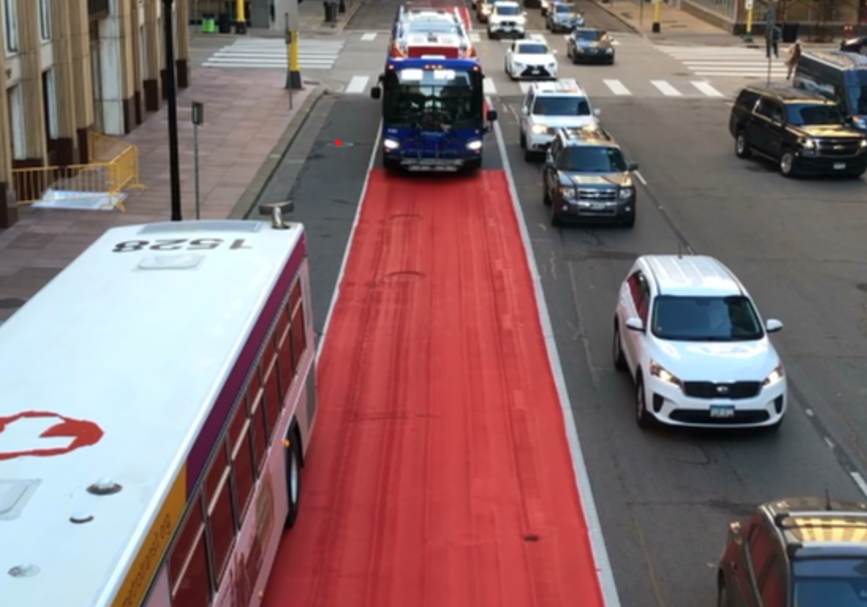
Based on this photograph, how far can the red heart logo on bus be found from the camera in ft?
26.6

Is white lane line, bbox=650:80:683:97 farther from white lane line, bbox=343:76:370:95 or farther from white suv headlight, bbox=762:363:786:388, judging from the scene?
white suv headlight, bbox=762:363:786:388

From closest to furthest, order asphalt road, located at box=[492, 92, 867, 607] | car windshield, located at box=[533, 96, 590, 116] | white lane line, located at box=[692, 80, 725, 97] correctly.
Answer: asphalt road, located at box=[492, 92, 867, 607] → car windshield, located at box=[533, 96, 590, 116] → white lane line, located at box=[692, 80, 725, 97]

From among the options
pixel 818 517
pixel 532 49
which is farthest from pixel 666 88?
pixel 818 517

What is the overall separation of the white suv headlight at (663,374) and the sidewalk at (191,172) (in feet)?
23.5

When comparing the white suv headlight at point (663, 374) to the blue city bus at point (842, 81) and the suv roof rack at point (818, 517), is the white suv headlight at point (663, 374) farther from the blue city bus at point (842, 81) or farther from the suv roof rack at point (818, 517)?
the blue city bus at point (842, 81)

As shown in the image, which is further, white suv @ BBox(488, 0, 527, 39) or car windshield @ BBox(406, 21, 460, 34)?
white suv @ BBox(488, 0, 527, 39)

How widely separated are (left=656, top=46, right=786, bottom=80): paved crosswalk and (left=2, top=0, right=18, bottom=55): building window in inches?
1209

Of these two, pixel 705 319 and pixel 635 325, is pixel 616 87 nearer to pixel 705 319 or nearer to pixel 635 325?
pixel 705 319

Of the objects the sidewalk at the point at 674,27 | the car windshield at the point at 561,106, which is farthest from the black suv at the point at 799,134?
the sidewalk at the point at 674,27

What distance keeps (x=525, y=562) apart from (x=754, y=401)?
422 cm

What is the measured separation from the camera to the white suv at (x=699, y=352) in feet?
51.5

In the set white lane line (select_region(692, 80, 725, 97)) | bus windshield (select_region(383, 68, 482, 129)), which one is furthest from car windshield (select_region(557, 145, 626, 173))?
white lane line (select_region(692, 80, 725, 97))

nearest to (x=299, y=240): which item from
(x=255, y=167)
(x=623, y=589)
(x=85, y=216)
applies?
(x=623, y=589)

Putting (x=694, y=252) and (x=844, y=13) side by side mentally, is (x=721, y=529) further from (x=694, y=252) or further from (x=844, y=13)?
(x=844, y=13)
